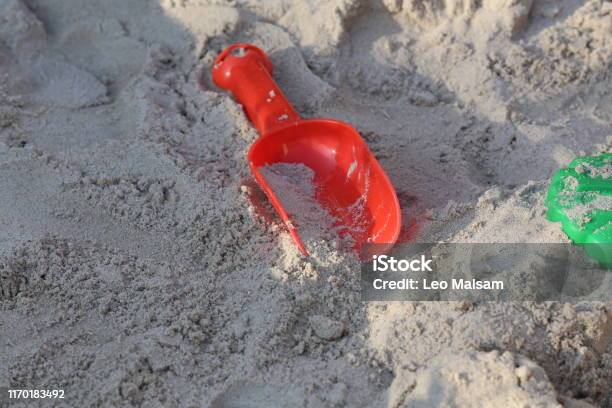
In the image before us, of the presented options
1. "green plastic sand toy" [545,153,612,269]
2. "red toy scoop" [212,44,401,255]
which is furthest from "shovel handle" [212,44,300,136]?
"green plastic sand toy" [545,153,612,269]

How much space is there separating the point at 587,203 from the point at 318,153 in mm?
671

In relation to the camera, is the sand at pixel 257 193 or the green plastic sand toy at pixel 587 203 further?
the green plastic sand toy at pixel 587 203

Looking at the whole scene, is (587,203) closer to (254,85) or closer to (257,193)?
(257,193)

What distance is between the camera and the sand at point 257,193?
143 centimetres

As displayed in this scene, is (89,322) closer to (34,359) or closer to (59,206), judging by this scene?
(34,359)

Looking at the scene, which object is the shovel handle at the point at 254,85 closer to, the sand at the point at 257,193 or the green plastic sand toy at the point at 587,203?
the sand at the point at 257,193

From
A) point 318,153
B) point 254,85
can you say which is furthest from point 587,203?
point 254,85

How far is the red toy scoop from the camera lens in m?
1.78

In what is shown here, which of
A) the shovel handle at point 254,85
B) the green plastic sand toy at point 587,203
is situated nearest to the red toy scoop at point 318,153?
the shovel handle at point 254,85

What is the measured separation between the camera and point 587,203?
1.60 m

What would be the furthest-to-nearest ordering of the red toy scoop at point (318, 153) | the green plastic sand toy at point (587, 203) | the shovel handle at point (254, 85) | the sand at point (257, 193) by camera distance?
the shovel handle at point (254, 85), the red toy scoop at point (318, 153), the green plastic sand toy at point (587, 203), the sand at point (257, 193)

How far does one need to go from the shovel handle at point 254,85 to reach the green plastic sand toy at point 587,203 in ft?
2.23

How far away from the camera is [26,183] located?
5.93 feet

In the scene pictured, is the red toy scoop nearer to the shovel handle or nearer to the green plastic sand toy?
the shovel handle
